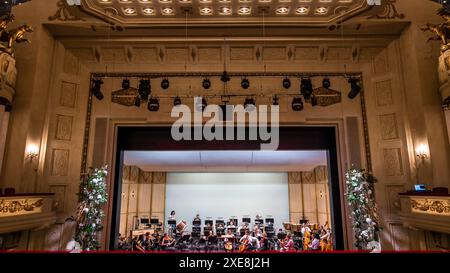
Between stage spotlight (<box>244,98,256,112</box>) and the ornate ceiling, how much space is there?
2171mm

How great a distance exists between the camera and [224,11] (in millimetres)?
7543

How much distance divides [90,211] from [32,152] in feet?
7.13

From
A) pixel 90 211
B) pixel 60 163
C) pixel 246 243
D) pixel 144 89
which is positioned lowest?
pixel 246 243

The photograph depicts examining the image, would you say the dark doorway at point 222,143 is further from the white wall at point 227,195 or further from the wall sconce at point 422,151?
the white wall at point 227,195

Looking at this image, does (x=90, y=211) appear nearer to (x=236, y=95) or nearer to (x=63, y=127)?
(x=63, y=127)

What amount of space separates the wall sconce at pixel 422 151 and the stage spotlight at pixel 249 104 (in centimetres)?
447

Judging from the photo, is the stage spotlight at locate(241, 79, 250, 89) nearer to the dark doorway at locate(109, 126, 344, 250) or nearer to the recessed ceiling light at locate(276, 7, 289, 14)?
the dark doorway at locate(109, 126, 344, 250)

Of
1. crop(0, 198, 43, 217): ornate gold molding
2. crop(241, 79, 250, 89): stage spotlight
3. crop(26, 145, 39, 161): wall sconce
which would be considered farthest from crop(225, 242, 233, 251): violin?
crop(26, 145, 39, 161): wall sconce

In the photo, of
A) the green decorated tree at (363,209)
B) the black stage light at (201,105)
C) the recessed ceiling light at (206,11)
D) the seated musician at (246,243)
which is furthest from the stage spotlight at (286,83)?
the seated musician at (246,243)

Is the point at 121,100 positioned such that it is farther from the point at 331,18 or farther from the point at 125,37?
the point at 331,18

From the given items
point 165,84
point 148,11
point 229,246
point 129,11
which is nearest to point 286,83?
point 165,84
